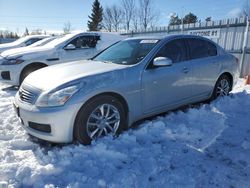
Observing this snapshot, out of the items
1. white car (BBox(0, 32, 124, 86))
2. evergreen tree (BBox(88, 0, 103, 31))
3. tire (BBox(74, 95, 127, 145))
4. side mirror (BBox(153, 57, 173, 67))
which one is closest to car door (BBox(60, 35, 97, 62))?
white car (BBox(0, 32, 124, 86))

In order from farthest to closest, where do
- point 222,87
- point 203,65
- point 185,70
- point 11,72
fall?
point 11,72 < point 222,87 < point 203,65 < point 185,70

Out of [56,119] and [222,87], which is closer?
[56,119]

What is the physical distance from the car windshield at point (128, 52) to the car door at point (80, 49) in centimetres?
328

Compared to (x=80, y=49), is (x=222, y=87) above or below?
below

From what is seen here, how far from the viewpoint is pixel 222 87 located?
223 inches

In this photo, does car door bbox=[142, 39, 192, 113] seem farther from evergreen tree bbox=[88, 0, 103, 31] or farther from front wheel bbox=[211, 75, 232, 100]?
evergreen tree bbox=[88, 0, 103, 31]

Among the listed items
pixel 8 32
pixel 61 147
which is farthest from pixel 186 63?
pixel 8 32

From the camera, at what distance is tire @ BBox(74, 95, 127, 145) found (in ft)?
11.0

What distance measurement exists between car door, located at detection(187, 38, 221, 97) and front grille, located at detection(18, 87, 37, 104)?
2.93 meters

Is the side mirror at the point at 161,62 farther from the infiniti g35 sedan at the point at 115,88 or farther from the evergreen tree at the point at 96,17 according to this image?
the evergreen tree at the point at 96,17

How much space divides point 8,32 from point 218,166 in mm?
58832

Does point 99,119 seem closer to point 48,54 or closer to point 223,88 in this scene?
point 223,88

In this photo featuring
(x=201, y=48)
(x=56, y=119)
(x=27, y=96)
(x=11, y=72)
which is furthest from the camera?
(x=11, y=72)

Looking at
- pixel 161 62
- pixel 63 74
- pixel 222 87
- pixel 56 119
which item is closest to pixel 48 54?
pixel 63 74
